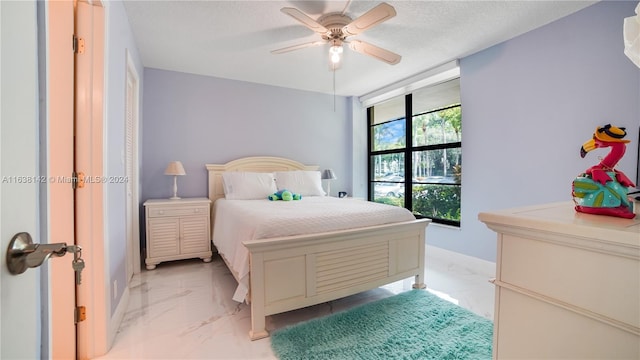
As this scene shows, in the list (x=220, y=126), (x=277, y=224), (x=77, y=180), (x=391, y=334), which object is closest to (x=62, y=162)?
(x=77, y=180)

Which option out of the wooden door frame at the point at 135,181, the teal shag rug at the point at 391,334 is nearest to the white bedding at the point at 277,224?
the teal shag rug at the point at 391,334

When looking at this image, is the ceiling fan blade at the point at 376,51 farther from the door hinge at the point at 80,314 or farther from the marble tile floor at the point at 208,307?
the door hinge at the point at 80,314

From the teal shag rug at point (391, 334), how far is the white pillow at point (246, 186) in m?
1.87

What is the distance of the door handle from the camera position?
430 mm

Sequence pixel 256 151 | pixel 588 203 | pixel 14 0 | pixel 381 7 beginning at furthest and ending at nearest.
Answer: pixel 256 151 → pixel 381 7 → pixel 588 203 → pixel 14 0

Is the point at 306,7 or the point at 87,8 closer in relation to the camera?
the point at 87,8

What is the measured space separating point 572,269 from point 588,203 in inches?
11.0

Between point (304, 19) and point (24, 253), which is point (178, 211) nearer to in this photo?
point (304, 19)

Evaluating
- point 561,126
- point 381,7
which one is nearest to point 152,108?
point 381,7

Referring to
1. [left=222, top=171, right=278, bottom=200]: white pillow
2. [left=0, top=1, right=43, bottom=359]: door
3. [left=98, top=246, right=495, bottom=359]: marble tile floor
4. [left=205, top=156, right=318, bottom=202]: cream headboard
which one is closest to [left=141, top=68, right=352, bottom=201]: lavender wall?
[left=205, top=156, right=318, bottom=202]: cream headboard

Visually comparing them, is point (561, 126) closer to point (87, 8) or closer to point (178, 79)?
point (87, 8)

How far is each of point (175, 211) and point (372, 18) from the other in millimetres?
2733

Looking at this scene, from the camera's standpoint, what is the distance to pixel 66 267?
1451 mm

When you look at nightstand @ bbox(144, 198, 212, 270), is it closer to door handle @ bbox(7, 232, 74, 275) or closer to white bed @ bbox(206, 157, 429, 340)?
white bed @ bbox(206, 157, 429, 340)
